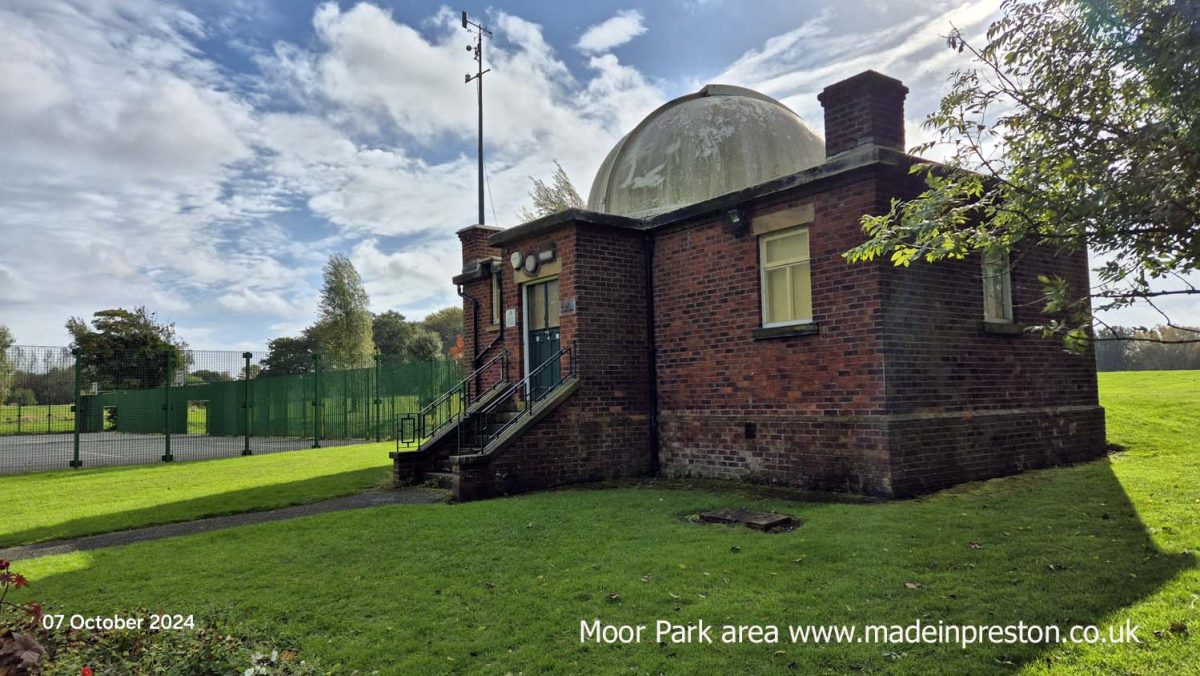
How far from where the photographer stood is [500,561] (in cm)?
605

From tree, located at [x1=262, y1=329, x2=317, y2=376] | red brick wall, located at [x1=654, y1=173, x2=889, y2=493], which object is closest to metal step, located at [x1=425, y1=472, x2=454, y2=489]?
red brick wall, located at [x1=654, y1=173, x2=889, y2=493]

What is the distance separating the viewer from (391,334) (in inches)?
2488

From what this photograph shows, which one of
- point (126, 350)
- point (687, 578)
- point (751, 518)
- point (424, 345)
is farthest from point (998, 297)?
point (424, 345)

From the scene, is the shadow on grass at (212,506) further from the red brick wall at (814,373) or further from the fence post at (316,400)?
the fence post at (316,400)

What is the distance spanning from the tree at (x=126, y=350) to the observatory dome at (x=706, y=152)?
43.0 feet

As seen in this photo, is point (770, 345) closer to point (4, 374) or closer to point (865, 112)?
point (865, 112)

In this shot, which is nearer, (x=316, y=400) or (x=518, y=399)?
(x=518, y=399)

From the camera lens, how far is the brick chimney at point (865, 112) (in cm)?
896

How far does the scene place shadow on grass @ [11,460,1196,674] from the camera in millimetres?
4016

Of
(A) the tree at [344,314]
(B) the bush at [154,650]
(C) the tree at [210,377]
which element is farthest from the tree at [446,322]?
(B) the bush at [154,650]

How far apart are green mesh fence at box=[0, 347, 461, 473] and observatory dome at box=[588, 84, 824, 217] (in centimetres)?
1098

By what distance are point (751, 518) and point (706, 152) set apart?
27.8ft

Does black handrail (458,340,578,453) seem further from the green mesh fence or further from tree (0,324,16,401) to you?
tree (0,324,16,401)

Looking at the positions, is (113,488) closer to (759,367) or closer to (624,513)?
(624,513)
